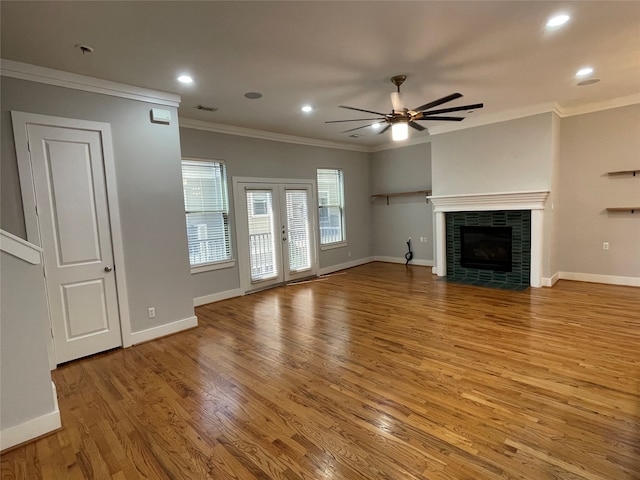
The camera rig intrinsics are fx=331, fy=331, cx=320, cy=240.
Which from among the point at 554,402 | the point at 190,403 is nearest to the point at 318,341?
the point at 190,403

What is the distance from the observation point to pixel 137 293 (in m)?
3.68

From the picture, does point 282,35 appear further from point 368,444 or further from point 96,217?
point 368,444

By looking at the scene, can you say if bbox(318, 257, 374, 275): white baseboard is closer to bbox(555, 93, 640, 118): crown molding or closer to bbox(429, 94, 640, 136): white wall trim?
bbox(429, 94, 640, 136): white wall trim

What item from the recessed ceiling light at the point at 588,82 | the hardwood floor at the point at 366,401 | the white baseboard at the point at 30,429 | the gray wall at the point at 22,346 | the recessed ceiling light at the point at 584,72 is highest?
the recessed ceiling light at the point at 588,82

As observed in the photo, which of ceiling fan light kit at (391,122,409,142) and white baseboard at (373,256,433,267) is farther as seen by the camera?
white baseboard at (373,256,433,267)

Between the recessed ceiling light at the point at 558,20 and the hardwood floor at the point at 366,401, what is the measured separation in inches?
110

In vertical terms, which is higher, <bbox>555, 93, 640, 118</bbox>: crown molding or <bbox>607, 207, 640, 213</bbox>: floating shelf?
<bbox>555, 93, 640, 118</bbox>: crown molding

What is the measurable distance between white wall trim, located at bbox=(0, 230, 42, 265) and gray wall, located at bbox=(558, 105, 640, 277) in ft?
22.2

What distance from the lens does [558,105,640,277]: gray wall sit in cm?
486

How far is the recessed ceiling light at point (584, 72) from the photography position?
11.9 feet

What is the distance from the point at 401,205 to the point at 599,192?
11.5ft

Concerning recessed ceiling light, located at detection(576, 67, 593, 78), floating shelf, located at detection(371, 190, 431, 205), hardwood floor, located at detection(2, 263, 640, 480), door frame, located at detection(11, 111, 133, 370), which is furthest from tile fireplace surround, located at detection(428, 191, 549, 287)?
door frame, located at detection(11, 111, 133, 370)

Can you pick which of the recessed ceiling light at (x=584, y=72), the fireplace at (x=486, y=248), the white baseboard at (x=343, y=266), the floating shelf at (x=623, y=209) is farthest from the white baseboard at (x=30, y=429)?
the floating shelf at (x=623, y=209)

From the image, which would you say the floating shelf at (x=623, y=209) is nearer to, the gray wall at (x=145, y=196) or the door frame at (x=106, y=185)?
the gray wall at (x=145, y=196)
